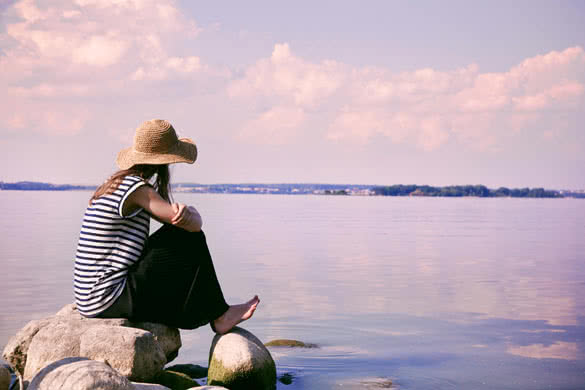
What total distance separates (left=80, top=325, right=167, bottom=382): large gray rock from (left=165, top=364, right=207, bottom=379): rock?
52.3 inches

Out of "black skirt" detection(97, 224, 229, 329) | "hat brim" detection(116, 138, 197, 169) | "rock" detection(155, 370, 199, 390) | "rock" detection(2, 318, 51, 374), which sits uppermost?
"hat brim" detection(116, 138, 197, 169)

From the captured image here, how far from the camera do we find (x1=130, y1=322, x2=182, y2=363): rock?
6.76 metres

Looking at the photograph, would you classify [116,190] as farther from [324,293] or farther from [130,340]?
[324,293]

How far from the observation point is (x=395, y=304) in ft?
41.0

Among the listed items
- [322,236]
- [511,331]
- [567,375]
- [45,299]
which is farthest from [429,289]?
[322,236]

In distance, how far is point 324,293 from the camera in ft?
44.2

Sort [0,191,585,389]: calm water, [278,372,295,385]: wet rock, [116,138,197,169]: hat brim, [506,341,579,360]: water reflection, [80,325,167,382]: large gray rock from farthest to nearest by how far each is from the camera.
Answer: [506,341,579,360]: water reflection → [0,191,585,389]: calm water → [278,372,295,385]: wet rock → [116,138,197,169]: hat brim → [80,325,167,382]: large gray rock

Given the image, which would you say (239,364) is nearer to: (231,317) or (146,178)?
(231,317)

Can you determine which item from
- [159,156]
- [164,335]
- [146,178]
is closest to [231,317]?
[164,335]

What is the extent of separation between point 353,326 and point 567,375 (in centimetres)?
330

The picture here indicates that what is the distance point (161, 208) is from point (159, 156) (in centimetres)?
66

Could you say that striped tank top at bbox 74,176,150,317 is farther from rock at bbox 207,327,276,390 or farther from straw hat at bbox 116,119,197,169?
rock at bbox 207,327,276,390

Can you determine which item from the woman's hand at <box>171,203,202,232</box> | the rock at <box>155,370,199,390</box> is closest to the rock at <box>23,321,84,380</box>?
the rock at <box>155,370,199,390</box>

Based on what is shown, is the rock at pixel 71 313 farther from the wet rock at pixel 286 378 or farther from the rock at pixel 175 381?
the wet rock at pixel 286 378
